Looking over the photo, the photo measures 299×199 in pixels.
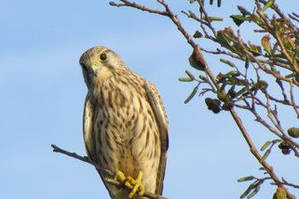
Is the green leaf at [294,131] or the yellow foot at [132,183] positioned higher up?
the yellow foot at [132,183]

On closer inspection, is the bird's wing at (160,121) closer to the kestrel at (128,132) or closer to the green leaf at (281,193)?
the kestrel at (128,132)

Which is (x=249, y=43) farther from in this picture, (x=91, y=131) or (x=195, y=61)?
(x=91, y=131)

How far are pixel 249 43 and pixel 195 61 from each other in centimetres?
31

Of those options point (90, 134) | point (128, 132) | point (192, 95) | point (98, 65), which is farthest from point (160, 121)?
point (192, 95)

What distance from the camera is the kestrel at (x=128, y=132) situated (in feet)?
23.2

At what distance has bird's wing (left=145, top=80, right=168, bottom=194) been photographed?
23.6 ft

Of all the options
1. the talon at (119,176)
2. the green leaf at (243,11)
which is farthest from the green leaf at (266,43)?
the talon at (119,176)

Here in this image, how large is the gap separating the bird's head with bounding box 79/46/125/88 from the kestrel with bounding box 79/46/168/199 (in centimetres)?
18

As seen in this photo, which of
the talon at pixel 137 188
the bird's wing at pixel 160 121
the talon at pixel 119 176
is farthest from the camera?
the bird's wing at pixel 160 121

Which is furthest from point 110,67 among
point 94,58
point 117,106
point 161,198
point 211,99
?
point 211,99

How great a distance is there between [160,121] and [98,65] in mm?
1015

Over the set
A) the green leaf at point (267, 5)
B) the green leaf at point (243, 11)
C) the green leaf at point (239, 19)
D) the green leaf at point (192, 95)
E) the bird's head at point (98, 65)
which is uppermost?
the bird's head at point (98, 65)

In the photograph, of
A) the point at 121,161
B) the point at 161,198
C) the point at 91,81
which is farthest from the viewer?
the point at 91,81

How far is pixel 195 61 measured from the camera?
3477 millimetres
